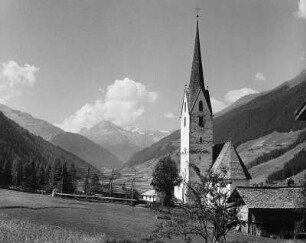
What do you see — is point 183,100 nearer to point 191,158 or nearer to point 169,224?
point 191,158

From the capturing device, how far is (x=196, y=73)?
77875 millimetres

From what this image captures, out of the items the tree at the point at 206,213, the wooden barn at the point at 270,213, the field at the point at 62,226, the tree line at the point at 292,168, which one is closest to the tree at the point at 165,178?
the wooden barn at the point at 270,213

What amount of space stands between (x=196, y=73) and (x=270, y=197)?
30830mm

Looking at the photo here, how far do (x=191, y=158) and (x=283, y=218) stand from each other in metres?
25.2

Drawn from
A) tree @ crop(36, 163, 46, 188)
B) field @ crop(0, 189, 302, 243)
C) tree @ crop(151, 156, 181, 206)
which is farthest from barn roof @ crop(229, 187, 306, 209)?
tree @ crop(36, 163, 46, 188)

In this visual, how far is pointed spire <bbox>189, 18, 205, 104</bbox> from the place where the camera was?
76750mm

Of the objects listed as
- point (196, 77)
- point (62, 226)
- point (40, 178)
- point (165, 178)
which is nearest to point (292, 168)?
point (40, 178)

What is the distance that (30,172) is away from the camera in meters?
102

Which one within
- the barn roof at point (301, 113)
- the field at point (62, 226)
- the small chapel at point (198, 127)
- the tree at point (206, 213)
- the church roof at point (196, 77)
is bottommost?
the field at point (62, 226)

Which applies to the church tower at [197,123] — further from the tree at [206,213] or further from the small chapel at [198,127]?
the tree at [206,213]

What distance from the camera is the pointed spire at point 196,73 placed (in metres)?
76.8

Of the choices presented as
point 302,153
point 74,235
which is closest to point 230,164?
point 74,235

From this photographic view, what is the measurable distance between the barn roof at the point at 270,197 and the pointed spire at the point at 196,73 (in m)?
26.4

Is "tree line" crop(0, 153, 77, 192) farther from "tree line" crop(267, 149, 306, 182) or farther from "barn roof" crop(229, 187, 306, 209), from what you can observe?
"tree line" crop(267, 149, 306, 182)
